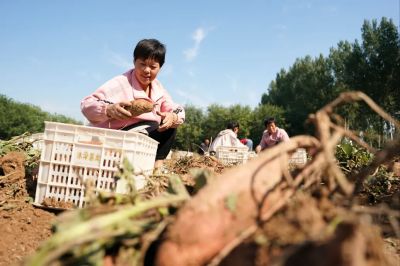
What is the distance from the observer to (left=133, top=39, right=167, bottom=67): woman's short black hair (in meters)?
3.70

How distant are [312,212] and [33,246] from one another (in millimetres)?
2108

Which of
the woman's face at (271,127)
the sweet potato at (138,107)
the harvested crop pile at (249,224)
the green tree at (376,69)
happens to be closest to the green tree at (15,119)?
the green tree at (376,69)

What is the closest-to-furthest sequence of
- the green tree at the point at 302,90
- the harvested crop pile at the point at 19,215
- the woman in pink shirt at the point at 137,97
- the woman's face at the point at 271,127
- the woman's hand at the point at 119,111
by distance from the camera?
the harvested crop pile at the point at 19,215 < the woman's hand at the point at 119,111 < the woman in pink shirt at the point at 137,97 < the woman's face at the point at 271,127 < the green tree at the point at 302,90

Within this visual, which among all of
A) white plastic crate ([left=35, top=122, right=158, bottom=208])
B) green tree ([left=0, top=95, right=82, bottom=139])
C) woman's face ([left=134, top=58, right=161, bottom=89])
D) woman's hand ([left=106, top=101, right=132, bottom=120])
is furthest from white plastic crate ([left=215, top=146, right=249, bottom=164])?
green tree ([left=0, top=95, right=82, bottom=139])

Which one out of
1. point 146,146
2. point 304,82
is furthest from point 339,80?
point 146,146

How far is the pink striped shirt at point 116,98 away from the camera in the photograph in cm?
349

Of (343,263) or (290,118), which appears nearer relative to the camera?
(343,263)

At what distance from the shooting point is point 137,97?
374cm

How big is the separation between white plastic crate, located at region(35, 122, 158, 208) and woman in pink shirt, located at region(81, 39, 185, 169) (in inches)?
20.9

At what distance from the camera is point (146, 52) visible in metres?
3.70

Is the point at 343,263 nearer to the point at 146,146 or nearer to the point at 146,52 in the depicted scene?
the point at 146,146

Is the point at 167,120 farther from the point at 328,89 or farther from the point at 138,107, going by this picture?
the point at 328,89

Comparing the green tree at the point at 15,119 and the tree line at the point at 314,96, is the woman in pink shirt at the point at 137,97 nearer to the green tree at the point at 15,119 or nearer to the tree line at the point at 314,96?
→ the tree line at the point at 314,96

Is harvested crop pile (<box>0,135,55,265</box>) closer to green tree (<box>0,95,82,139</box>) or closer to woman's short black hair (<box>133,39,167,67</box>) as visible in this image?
woman's short black hair (<box>133,39,167,67</box>)
